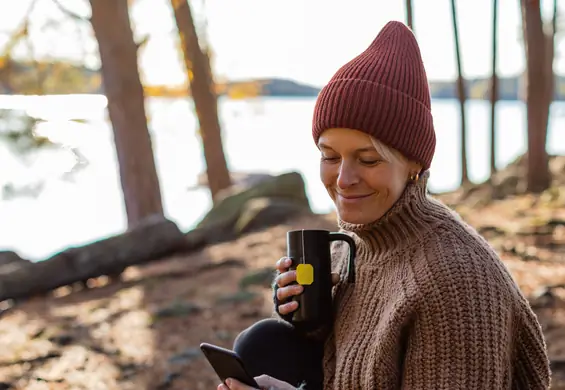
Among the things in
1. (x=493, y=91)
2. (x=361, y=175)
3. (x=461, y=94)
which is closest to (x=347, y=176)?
(x=361, y=175)

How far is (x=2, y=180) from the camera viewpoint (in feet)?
35.4

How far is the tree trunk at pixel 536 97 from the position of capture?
375 inches

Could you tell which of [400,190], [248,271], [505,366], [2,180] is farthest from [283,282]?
[2,180]

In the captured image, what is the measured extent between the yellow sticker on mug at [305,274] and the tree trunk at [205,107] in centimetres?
996

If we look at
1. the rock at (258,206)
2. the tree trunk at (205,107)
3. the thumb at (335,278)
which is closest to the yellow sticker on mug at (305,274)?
the thumb at (335,278)

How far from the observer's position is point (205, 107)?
11930mm

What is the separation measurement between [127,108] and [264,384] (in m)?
7.29

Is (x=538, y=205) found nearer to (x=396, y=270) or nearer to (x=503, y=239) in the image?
(x=503, y=239)

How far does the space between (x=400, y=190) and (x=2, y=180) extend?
33.8ft

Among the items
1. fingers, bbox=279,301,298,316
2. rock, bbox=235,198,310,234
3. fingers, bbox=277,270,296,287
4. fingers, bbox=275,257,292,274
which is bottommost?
rock, bbox=235,198,310,234

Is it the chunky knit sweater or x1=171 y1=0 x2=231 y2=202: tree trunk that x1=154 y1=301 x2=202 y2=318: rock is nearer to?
the chunky knit sweater

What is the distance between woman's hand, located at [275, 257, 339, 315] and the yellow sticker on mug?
0.06 feet

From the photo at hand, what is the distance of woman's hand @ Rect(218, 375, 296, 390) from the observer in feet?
6.29

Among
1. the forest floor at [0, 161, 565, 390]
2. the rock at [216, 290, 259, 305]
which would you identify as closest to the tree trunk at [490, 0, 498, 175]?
the forest floor at [0, 161, 565, 390]
